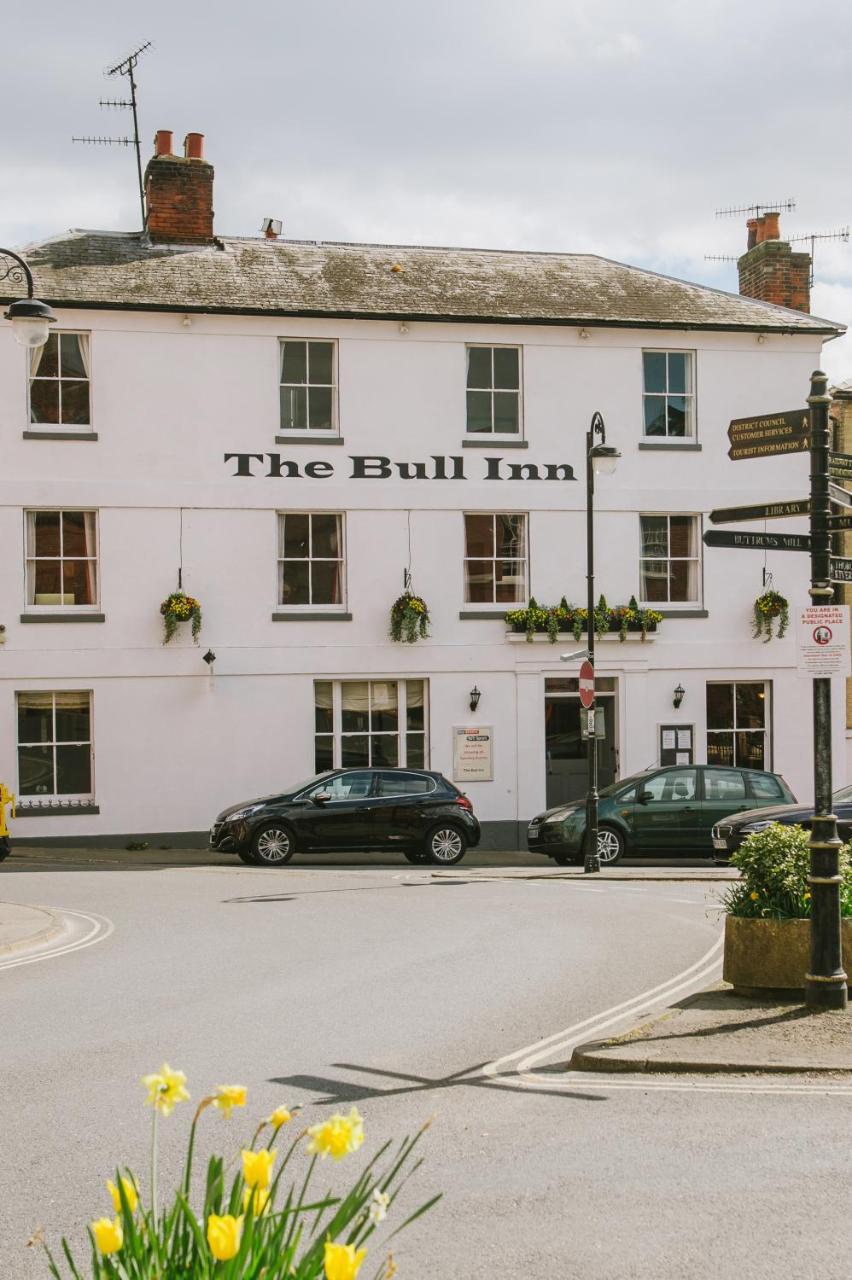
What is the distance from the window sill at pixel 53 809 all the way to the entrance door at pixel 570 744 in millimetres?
8516

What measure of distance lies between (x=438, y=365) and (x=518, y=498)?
2.94m

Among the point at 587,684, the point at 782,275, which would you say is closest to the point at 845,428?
the point at 782,275

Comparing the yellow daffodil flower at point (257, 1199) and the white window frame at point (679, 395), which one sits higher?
the white window frame at point (679, 395)

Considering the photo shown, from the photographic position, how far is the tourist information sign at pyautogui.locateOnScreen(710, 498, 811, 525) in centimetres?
981

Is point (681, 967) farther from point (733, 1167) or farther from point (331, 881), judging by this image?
point (331, 881)

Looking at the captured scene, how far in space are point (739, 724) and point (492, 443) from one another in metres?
7.38

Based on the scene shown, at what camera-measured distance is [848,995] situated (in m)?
10.2

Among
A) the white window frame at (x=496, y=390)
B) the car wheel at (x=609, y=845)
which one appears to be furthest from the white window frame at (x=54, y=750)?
the car wheel at (x=609, y=845)

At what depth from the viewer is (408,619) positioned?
89.0 ft

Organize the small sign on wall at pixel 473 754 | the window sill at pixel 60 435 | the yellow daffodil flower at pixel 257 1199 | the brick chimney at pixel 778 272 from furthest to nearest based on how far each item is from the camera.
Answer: the brick chimney at pixel 778 272 → the small sign on wall at pixel 473 754 → the window sill at pixel 60 435 → the yellow daffodil flower at pixel 257 1199

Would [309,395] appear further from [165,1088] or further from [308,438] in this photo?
[165,1088]

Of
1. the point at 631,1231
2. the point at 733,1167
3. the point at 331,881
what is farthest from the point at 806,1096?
the point at 331,881

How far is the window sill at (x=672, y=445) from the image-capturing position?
28.7 meters

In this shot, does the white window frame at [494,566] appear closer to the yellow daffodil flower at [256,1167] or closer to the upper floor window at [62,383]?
the upper floor window at [62,383]
